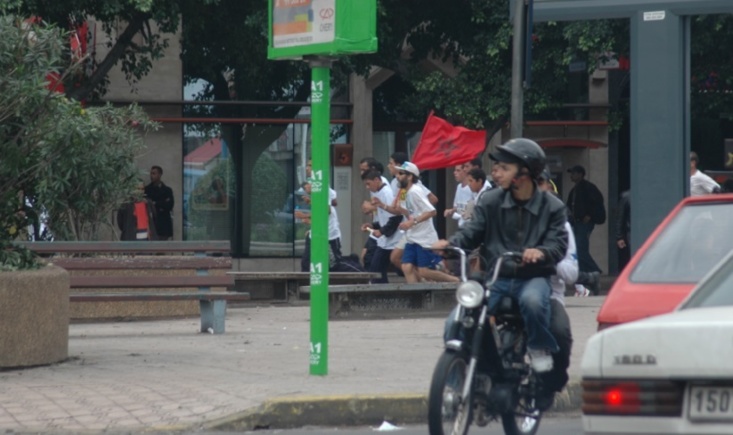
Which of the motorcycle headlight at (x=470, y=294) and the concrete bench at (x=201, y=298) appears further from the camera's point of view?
the concrete bench at (x=201, y=298)

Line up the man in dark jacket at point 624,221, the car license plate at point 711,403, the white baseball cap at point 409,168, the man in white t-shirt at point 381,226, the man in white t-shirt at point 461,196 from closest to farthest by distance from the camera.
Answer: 1. the car license plate at point 711,403
2. the white baseball cap at point 409,168
3. the man in white t-shirt at point 381,226
4. the man in white t-shirt at point 461,196
5. the man in dark jacket at point 624,221

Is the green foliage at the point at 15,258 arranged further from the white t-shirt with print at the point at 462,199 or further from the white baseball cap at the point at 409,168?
the white t-shirt with print at the point at 462,199

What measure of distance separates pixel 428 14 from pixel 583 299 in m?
8.52

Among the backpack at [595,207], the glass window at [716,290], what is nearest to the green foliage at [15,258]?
the glass window at [716,290]

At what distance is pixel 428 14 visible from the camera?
25969 mm

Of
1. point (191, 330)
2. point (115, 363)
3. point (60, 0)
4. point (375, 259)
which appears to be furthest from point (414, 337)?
point (60, 0)

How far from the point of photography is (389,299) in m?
16.2

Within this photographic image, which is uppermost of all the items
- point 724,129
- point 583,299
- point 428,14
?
point 428,14

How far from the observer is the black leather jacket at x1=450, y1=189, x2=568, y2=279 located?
316 inches

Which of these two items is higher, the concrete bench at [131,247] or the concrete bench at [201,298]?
the concrete bench at [131,247]

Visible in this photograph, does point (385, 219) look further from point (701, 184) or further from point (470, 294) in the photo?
point (470, 294)

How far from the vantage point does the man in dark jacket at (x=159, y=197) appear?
2557cm

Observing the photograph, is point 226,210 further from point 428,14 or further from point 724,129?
point 724,129

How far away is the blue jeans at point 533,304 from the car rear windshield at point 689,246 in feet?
2.02
